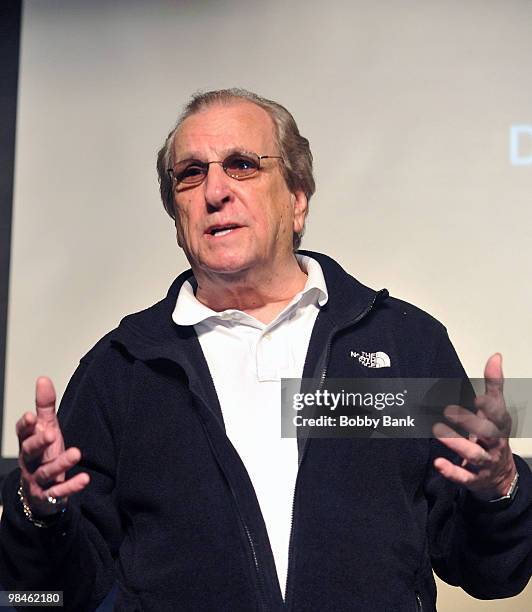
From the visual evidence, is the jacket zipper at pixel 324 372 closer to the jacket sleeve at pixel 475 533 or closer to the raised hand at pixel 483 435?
the jacket sleeve at pixel 475 533

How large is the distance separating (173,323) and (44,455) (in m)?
0.44

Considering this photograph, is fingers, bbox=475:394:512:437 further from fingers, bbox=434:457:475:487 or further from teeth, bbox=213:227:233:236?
teeth, bbox=213:227:233:236

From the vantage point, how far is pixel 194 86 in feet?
7.57

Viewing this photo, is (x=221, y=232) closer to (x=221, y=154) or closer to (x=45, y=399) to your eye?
(x=221, y=154)

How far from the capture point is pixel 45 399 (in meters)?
1.29

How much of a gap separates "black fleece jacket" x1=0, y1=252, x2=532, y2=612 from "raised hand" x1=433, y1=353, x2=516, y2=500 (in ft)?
0.49

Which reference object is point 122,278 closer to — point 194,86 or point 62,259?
point 62,259

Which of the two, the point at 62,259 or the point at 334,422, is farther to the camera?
the point at 62,259

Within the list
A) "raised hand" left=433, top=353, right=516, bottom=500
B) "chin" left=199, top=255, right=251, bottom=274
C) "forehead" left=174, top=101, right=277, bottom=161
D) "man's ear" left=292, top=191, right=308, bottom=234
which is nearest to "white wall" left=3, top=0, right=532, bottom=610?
"man's ear" left=292, top=191, right=308, bottom=234

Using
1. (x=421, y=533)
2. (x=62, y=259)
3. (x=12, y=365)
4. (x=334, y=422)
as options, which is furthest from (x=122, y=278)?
(x=421, y=533)

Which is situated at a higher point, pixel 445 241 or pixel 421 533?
pixel 445 241

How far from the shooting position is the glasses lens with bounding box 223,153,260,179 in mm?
1678

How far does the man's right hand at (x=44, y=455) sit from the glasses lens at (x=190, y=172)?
1.84 ft

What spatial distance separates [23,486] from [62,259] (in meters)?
1.01
